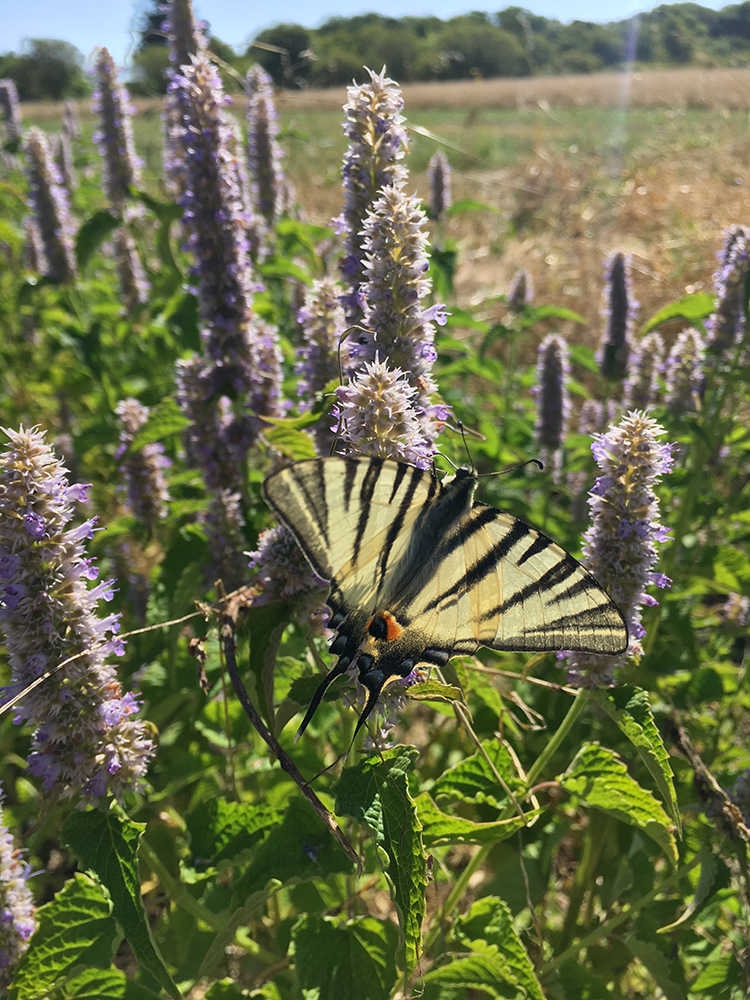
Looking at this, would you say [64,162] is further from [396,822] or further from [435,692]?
[396,822]

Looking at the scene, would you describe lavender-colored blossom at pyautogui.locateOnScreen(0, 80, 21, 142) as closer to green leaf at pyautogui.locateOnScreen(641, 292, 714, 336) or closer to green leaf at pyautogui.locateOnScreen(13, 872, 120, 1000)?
green leaf at pyautogui.locateOnScreen(641, 292, 714, 336)

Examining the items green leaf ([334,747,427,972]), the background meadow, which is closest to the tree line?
the background meadow

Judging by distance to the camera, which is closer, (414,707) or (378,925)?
(378,925)

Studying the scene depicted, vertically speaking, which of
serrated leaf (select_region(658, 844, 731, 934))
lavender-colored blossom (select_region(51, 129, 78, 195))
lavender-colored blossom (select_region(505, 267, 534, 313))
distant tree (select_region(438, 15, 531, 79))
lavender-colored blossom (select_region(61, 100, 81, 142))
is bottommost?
serrated leaf (select_region(658, 844, 731, 934))

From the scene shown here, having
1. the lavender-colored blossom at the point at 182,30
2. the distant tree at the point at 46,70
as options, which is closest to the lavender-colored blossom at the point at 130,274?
the lavender-colored blossom at the point at 182,30

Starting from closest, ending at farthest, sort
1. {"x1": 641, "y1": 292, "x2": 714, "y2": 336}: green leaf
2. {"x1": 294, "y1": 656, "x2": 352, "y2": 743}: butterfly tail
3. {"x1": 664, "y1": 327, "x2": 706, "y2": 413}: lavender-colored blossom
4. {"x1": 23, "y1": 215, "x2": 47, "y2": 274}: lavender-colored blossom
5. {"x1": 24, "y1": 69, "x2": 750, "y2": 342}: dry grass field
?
{"x1": 294, "y1": 656, "x2": 352, "y2": 743}: butterfly tail
{"x1": 641, "y1": 292, "x2": 714, "y2": 336}: green leaf
{"x1": 664, "y1": 327, "x2": 706, "y2": 413}: lavender-colored blossom
{"x1": 23, "y1": 215, "x2": 47, "y2": 274}: lavender-colored blossom
{"x1": 24, "y1": 69, "x2": 750, "y2": 342}: dry grass field

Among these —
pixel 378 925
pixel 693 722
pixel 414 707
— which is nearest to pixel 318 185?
pixel 414 707

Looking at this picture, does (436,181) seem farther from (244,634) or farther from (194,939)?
(194,939)
